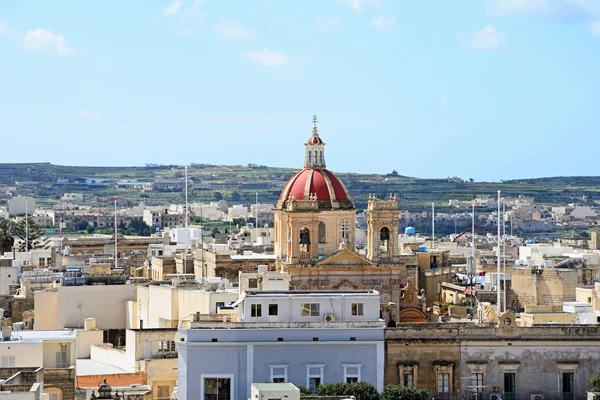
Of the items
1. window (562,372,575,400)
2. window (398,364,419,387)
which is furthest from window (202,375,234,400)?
window (562,372,575,400)

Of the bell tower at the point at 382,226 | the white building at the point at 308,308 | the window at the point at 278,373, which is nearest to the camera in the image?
the window at the point at 278,373

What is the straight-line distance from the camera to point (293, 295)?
5216cm

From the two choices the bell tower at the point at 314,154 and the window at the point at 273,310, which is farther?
the bell tower at the point at 314,154

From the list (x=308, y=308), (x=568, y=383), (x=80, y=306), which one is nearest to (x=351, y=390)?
(x=308, y=308)

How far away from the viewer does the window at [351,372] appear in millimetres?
50688

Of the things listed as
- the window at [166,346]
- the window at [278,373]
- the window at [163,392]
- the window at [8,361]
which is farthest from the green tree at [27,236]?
the window at [278,373]

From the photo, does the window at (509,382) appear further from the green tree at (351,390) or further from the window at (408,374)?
the green tree at (351,390)

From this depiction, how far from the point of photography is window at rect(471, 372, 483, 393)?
5234 cm

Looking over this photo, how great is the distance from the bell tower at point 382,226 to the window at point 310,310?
28.7m

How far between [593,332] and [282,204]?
98.8ft

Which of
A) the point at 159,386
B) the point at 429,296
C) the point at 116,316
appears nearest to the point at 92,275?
the point at 116,316

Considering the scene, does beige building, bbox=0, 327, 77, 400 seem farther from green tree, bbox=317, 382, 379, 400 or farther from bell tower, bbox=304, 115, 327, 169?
bell tower, bbox=304, 115, 327, 169

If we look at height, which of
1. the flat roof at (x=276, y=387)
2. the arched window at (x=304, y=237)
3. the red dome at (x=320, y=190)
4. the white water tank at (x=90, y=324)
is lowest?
the flat roof at (x=276, y=387)

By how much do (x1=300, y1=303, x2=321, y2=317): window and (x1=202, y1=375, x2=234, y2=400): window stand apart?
9.53 feet
